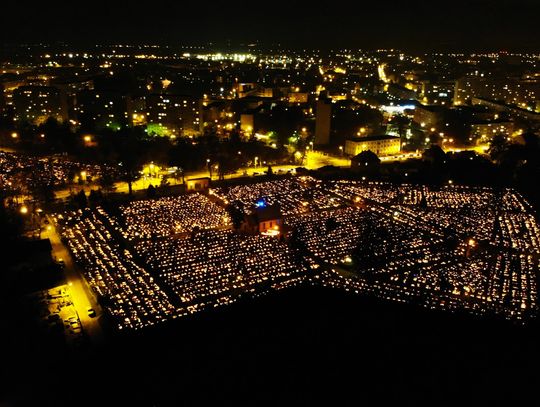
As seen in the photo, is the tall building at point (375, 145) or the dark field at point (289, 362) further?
the tall building at point (375, 145)

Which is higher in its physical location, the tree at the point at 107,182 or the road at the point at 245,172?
the tree at the point at 107,182

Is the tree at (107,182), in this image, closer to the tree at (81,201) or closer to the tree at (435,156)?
the tree at (81,201)

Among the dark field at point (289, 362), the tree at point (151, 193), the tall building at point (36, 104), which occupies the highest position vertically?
the tall building at point (36, 104)

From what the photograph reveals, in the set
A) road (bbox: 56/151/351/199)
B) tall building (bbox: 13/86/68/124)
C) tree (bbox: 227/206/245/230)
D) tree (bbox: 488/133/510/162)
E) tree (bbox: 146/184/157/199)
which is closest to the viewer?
tree (bbox: 227/206/245/230)

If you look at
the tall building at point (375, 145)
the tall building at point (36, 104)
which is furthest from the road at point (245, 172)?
the tall building at point (36, 104)

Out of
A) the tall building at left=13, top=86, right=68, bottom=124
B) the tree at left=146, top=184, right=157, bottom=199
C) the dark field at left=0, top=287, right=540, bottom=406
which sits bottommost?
the tree at left=146, top=184, right=157, bottom=199


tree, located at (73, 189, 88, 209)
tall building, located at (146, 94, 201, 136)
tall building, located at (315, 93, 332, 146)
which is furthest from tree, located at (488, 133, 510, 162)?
tree, located at (73, 189, 88, 209)

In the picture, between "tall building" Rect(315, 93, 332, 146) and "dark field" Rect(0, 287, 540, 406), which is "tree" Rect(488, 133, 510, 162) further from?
"dark field" Rect(0, 287, 540, 406)
